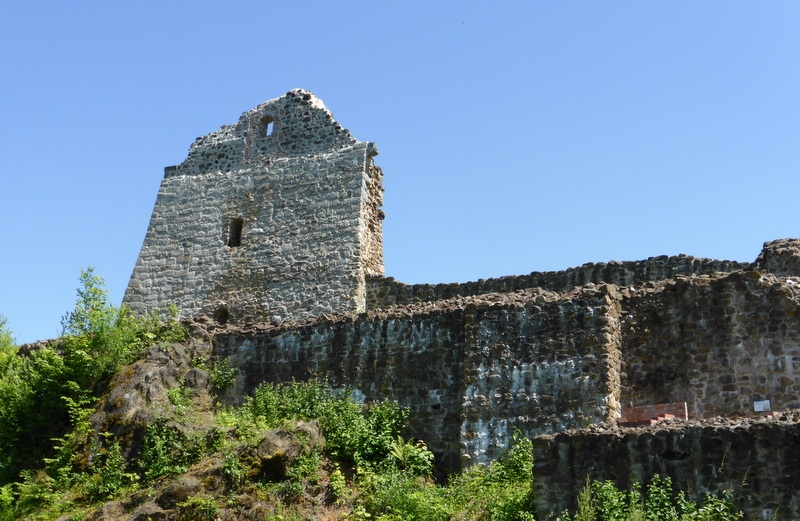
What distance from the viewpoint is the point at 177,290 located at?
2602 centimetres

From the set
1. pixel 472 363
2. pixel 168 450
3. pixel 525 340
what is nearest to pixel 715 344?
pixel 525 340

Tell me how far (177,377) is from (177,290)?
593 cm

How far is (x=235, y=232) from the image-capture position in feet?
86.3

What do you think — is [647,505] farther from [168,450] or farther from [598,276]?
[598,276]

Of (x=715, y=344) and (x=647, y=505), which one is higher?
(x=715, y=344)

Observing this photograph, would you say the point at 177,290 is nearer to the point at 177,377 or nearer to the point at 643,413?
the point at 177,377

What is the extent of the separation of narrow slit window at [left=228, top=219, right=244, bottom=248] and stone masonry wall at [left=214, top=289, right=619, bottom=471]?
5.90m

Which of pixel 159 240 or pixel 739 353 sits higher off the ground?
pixel 159 240

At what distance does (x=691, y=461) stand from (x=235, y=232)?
15.3 metres

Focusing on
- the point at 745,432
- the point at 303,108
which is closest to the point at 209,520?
the point at 745,432

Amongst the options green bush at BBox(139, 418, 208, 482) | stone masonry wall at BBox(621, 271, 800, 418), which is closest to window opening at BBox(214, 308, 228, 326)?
green bush at BBox(139, 418, 208, 482)

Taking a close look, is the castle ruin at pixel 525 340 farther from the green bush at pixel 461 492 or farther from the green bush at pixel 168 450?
the green bush at pixel 168 450

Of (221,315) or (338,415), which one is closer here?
(338,415)

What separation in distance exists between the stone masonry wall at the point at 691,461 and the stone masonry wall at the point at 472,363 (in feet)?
9.81
